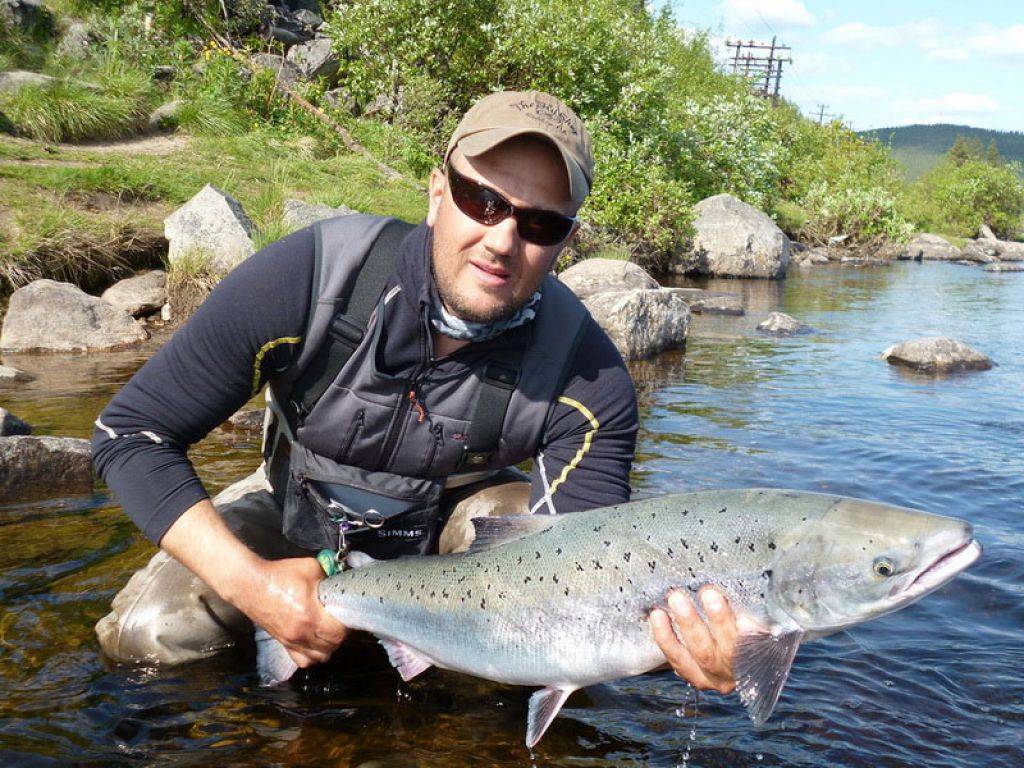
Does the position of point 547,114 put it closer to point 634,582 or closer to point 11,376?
point 634,582

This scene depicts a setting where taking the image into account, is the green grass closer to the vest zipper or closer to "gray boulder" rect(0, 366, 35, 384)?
"gray boulder" rect(0, 366, 35, 384)

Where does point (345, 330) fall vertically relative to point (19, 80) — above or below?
below

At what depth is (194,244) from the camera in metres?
11.6

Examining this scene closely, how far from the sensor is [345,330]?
3.56 meters

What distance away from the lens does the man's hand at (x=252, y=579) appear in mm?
3244

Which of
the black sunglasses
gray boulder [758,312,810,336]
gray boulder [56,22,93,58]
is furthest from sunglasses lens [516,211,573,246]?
gray boulder [56,22,93,58]

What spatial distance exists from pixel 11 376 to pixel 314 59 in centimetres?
1807

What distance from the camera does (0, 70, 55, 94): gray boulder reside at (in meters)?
15.5

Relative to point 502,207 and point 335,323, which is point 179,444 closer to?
point 335,323

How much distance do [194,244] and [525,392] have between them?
359 inches

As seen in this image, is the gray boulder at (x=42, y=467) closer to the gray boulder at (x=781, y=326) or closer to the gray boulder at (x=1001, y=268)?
the gray boulder at (x=781, y=326)

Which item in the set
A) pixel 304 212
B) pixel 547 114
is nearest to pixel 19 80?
pixel 304 212

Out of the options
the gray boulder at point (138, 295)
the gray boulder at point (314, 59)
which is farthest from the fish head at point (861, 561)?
the gray boulder at point (314, 59)

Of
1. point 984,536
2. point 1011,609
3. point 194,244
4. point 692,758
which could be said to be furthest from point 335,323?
point 194,244
